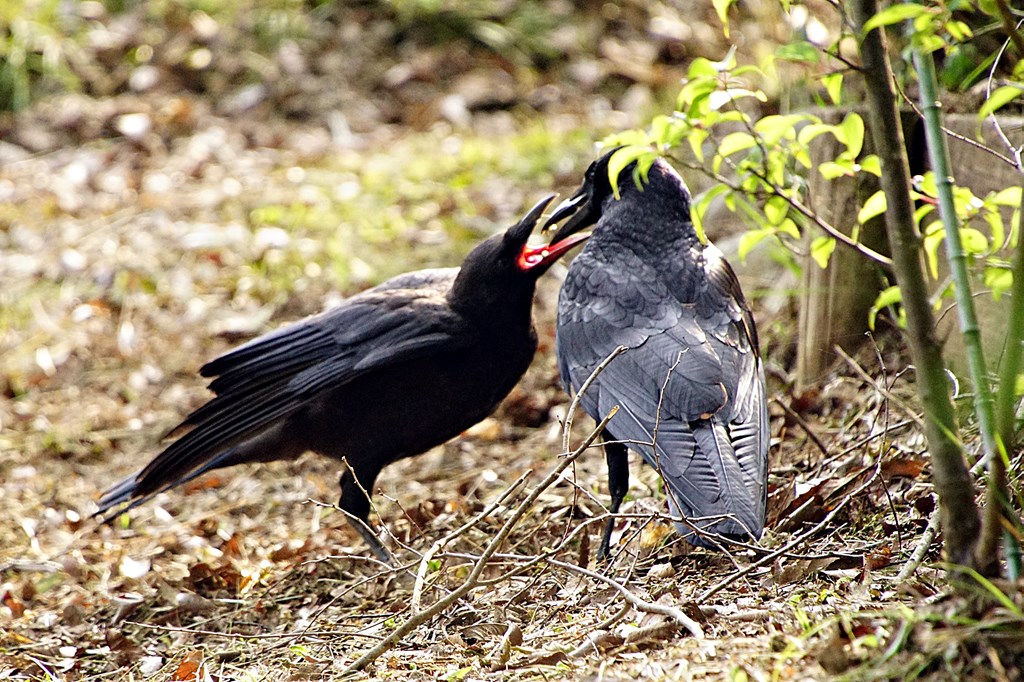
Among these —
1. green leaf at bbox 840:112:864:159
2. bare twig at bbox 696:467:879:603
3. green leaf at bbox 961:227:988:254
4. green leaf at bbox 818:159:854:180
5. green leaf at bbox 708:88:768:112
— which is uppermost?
green leaf at bbox 708:88:768:112

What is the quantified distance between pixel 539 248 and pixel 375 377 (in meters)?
0.83

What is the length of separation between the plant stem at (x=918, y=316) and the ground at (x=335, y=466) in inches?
8.0

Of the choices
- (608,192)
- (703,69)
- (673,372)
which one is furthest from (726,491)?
(608,192)

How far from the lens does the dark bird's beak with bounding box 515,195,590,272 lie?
437 cm

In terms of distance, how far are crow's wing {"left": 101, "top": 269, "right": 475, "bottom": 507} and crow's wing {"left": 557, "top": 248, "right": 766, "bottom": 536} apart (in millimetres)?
551

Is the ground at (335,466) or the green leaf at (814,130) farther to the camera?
the ground at (335,466)

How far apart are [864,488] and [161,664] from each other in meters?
2.30

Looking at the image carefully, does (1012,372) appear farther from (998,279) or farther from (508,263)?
(508,263)

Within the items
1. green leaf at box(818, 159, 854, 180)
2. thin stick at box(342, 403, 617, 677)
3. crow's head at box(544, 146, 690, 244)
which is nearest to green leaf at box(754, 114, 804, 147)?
green leaf at box(818, 159, 854, 180)

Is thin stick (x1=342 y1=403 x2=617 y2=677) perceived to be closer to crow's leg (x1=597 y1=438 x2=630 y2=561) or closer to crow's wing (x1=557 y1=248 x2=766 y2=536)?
crow's wing (x1=557 y1=248 x2=766 y2=536)

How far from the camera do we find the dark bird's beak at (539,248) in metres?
4.37

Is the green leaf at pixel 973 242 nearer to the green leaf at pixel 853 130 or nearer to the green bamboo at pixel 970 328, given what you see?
the green leaf at pixel 853 130

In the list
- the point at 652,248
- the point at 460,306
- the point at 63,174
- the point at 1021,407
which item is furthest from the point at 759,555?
the point at 63,174

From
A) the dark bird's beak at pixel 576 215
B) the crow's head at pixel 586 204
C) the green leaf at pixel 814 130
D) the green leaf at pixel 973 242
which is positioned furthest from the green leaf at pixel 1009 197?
the dark bird's beak at pixel 576 215
